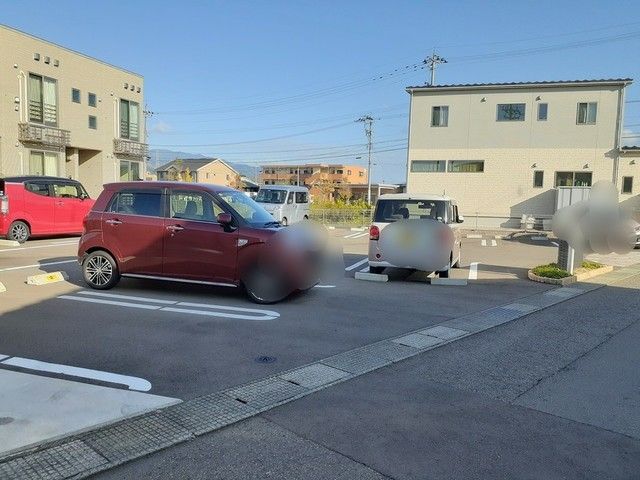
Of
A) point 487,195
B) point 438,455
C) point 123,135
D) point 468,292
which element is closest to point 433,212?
point 468,292

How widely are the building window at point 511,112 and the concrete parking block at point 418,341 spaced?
24884 mm

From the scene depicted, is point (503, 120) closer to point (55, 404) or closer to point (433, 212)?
point (433, 212)

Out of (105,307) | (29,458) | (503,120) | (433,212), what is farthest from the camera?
(503,120)

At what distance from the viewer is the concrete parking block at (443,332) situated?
5.91 meters

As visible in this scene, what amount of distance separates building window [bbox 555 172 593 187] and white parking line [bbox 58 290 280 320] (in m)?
24.4

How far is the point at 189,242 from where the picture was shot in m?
7.41

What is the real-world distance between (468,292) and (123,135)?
2521 centimetres

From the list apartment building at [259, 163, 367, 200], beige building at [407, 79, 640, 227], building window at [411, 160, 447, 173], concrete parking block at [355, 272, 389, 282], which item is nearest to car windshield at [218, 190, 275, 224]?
concrete parking block at [355, 272, 389, 282]

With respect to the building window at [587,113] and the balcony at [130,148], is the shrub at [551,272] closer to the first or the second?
the building window at [587,113]

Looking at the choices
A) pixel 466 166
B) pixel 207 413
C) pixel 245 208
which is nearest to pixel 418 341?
pixel 207 413

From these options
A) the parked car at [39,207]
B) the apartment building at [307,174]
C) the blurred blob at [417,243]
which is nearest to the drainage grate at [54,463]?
the blurred blob at [417,243]

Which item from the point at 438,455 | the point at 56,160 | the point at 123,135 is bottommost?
the point at 438,455

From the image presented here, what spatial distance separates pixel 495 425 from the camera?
3.62m

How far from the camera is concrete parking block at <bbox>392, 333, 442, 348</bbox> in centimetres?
553
